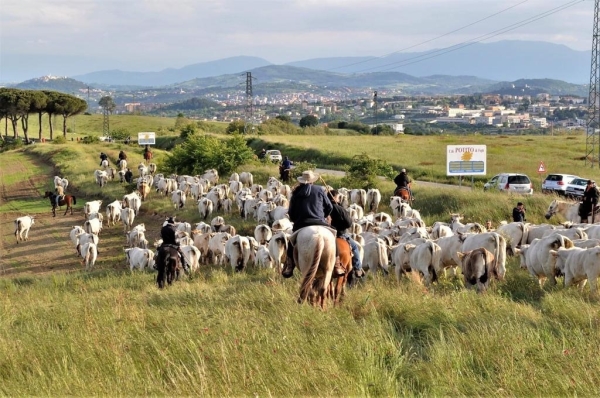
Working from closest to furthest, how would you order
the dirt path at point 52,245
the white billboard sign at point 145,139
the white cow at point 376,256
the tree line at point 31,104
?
the white cow at point 376,256, the dirt path at point 52,245, the white billboard sign at point 145,139, the tree line at point 31,104

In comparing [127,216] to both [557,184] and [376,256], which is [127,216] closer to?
[376,256]

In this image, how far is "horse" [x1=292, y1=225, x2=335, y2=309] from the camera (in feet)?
31.0

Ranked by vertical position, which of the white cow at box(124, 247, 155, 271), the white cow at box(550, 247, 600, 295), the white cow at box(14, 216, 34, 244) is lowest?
the white cow at box(14, 216, 34, 244)

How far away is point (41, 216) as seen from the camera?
3753 cm

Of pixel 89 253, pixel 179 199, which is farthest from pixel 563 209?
pixel 179 199

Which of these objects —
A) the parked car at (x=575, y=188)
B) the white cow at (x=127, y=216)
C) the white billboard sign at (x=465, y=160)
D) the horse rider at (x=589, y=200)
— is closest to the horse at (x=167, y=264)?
the horse rider at (x=589, y=200)

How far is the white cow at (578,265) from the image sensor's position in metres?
12.1

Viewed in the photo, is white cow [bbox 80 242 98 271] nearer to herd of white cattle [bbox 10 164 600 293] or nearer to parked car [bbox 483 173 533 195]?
herd of white cattle [bbox 10 164 600 293]

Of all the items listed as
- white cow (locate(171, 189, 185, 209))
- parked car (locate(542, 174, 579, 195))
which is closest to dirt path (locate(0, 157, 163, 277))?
white cow (locate(171, 189, 185, 209))

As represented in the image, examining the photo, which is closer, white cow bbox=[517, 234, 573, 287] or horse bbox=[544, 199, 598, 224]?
white cow bbox=[517, 234, 573, 287]

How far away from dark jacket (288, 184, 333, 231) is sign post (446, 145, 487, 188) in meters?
24.4

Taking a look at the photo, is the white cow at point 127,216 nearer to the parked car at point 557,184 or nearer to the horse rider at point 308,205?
the parked car at point 557,184

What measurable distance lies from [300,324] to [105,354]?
2165 millimetres

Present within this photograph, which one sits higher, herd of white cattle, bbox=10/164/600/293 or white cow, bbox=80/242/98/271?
herd of white cattle, bbox=10/164/600/293
